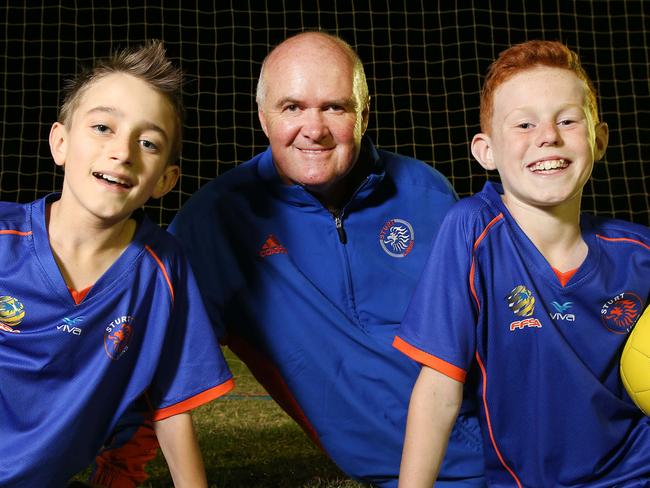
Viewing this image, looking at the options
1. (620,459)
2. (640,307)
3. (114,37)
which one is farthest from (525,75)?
(114,37)

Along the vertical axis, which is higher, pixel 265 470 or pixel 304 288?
pixel 304 288

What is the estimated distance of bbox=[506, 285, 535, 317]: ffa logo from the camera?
156cm

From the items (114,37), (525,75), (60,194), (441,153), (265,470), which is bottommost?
(265,470)

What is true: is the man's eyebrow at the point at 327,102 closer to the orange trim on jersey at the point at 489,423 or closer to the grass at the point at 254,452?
the orange trim on jersey at the point at 489,423

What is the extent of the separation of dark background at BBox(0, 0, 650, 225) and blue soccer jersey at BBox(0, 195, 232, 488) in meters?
5.55

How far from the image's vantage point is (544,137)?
1.54 m

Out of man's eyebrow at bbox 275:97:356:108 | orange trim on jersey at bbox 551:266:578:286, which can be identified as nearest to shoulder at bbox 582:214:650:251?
orange trim on jersey at bbox 551:266:578:286

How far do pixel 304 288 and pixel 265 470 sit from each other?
0.76 metres

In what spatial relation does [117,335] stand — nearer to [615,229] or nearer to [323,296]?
[323,296]

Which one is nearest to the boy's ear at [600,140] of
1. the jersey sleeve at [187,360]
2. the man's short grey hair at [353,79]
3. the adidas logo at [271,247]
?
the man's short grey hair at [353,79]

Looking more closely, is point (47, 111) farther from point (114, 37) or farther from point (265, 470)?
point (265, 470)

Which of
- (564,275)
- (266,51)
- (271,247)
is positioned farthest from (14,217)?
(266,51)

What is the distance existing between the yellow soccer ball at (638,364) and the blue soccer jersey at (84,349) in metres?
0.82

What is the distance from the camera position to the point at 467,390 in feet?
5.69
